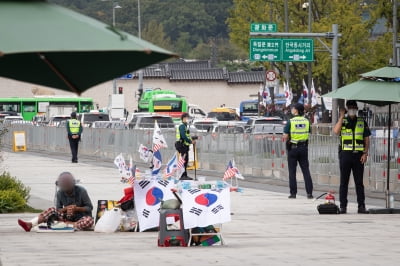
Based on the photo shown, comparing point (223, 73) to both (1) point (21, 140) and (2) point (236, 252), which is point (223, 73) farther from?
(2) point (236, 252)

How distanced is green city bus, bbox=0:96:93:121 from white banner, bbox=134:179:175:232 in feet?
201

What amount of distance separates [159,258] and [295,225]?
475 cm

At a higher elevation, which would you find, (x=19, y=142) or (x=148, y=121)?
(x=148, y=121)

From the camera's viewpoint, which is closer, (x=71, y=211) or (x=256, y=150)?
(x=71, y=211)

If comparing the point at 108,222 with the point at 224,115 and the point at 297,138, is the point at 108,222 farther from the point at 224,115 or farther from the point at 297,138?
the point at 224,115

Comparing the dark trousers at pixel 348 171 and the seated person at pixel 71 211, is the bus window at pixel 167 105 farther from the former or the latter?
→ the seated person at pixel 71 211

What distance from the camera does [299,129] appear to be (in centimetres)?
2294

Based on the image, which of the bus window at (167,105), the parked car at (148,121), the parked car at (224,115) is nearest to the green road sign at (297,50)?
the parked car at (148,121)

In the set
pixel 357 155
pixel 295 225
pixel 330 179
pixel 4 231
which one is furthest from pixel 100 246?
pixel 330 179

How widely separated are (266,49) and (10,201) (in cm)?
3238

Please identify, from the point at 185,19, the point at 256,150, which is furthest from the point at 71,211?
the point at 185,19

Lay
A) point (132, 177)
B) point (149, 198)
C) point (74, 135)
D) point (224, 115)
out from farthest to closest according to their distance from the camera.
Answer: point (224, 115), point (74, 135), point (132, 177), point (149, 198)

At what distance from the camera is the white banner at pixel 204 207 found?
14.6m

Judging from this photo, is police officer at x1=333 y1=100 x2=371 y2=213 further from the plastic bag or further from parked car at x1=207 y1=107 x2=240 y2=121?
parked car at x1=207 y1=107 x2=240 y2=121
